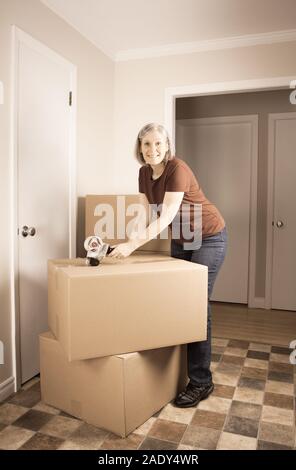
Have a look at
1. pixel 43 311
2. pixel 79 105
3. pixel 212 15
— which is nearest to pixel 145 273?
pixel 43 311

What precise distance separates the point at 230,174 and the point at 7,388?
10.2 ft

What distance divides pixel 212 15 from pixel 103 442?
8.44 feet

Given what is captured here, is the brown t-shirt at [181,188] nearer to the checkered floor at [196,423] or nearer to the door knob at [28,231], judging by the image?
the door knob at [28,231]

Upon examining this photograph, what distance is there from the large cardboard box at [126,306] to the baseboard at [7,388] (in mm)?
591

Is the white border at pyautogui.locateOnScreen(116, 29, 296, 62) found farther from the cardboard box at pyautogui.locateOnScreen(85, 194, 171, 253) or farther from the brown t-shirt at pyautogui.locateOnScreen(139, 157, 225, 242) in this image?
the brown t-shirt at pyautogui.locateOnScreen(139, 157, 225, 242)

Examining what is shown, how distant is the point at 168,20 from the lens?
287cm

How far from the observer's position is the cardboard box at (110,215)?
2.81 meters

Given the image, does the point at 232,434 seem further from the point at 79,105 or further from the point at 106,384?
the point at 79,105

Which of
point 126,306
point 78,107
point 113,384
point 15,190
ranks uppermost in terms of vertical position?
point 78,107

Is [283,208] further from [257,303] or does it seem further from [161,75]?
[161,75]

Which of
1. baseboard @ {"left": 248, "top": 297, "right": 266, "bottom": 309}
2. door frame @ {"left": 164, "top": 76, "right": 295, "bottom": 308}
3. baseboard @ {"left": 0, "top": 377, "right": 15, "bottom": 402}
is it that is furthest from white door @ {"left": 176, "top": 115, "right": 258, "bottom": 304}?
baseboard @ {"left": 0, "top": 377, "right": 15, "bottom": 402}

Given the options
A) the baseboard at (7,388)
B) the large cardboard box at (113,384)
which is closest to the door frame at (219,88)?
the large cardboard box at (113,384)

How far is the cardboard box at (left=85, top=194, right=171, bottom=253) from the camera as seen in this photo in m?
2.81

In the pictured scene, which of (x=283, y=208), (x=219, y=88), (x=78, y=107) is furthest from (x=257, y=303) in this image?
(x=78, y=107)
